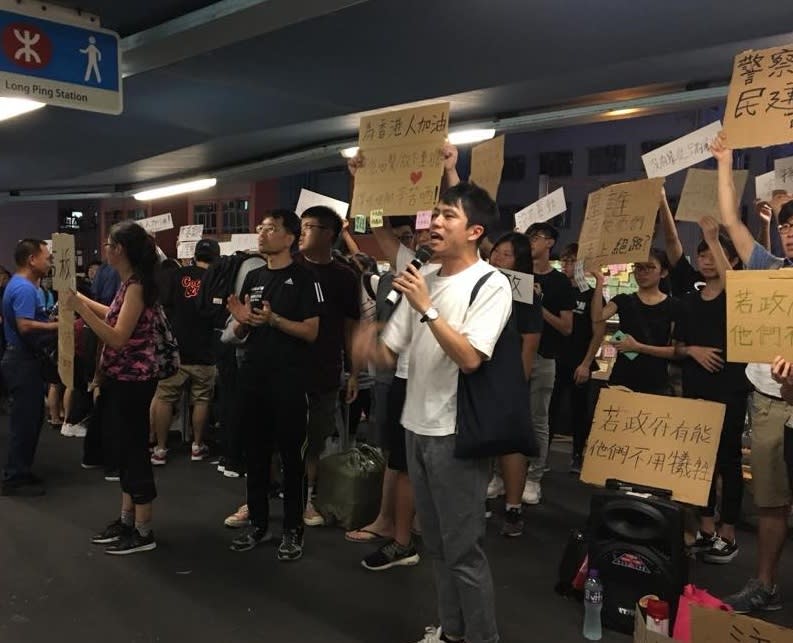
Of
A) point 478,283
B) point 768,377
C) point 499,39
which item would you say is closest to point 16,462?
point 478,283

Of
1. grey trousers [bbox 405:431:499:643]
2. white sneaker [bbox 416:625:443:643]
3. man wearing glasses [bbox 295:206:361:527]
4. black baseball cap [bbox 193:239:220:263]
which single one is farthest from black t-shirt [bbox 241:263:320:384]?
black baseball cap [bbox 193:239:220:263]

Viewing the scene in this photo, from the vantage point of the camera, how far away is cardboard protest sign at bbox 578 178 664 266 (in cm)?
302

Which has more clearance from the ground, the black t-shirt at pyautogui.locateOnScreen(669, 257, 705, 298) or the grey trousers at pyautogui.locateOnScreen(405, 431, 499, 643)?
the black t-shirt at pyautogui.locateOnScreen(669, 257, 705, 298)

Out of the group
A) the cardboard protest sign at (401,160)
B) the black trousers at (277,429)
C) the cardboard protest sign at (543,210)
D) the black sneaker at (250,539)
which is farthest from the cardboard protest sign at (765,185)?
the black sneaker at (250,539)

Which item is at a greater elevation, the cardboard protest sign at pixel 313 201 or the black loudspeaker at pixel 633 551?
the cardboard protest sign at pixel 313 201

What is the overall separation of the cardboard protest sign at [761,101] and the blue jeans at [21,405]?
400 centimetres

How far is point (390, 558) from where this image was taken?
318cm

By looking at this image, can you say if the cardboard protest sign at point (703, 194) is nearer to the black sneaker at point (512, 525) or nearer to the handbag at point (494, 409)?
the handbag at point (494, 409)

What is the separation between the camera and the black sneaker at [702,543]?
133 inches

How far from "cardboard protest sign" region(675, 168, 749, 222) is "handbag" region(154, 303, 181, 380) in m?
2.48

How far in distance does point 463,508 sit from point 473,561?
20 centimetres

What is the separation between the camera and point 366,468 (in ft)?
12.0

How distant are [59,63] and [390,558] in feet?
10.5

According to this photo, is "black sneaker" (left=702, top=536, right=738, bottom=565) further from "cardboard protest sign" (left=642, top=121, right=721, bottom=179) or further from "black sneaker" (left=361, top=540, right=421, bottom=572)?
"cardboard protest sign" (left=642, top=121, right=721, bottom=179)
